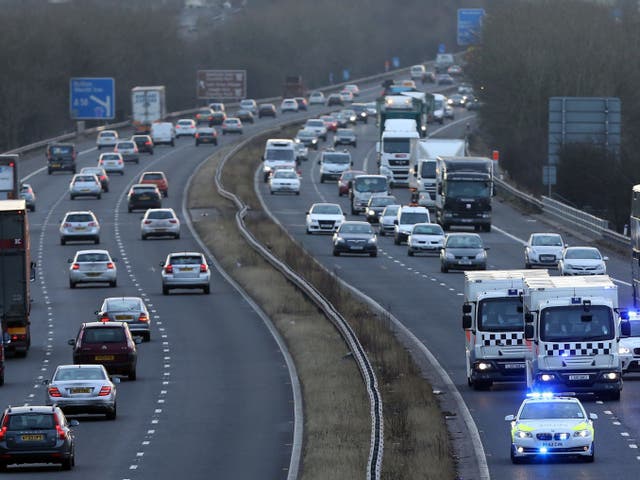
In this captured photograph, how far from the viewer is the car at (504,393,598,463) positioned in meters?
27.6

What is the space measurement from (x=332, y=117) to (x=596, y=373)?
391 feet

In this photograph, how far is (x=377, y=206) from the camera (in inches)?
3297

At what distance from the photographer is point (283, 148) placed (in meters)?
107

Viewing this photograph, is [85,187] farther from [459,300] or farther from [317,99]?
[317,99]

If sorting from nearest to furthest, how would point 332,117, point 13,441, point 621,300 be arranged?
1. point 13,441
2. point 621,300
3. point 332,117

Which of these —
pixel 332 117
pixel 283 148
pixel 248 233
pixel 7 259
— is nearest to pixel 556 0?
pixel 332 117

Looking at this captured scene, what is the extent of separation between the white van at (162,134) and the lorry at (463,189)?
57.1m

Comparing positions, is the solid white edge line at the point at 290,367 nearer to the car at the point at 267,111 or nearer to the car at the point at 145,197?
the car at the point at 145,197

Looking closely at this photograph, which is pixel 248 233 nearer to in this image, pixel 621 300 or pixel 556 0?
pixel 621 300

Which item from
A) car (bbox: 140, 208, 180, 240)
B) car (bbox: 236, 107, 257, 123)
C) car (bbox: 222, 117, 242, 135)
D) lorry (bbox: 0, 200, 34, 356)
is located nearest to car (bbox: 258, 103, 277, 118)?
car (bbox: 236, 107, 257, 123)

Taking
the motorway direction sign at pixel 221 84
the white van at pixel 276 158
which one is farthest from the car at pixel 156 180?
the motorway direction sign at pixel 221 84

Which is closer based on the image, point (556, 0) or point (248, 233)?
point (248, 233)

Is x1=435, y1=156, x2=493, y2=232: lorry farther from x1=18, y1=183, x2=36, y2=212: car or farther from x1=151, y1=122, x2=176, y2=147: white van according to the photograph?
x1=151, y1=122, x2=176, y2=147: white van

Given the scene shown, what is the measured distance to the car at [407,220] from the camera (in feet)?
244
